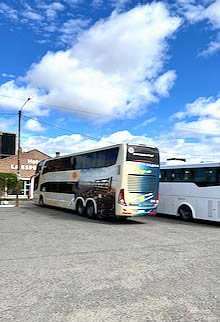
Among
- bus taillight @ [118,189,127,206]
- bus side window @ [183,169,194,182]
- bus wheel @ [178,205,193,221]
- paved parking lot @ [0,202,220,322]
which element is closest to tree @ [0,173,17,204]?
bus wheel @ [178,205,193,221]

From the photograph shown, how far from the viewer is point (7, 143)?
→ 49.8 meters

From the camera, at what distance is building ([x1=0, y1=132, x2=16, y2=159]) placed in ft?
161

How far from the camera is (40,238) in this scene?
37.4ft

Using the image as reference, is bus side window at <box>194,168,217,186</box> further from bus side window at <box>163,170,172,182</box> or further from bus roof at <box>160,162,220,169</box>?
bus side window at <box>163,170,172,182</box>

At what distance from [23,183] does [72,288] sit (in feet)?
129

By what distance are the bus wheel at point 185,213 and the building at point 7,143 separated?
34586 mm

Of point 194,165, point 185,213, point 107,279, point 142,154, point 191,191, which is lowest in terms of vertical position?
point 107,279

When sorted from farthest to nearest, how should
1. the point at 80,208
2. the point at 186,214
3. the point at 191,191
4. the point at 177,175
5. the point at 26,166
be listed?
1. the point at 26,166
2. the point at 80,208
3. the point at 177,175
4. the point at 186,214
5. the point at 191,191

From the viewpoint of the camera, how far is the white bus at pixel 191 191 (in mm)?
17094

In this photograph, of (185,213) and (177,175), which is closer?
(185,213)

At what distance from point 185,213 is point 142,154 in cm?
475

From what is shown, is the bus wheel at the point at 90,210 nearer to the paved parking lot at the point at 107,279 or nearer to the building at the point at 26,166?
the paved parking lot at the point at 107,279

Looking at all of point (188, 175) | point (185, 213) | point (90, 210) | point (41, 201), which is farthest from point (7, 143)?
point (188, 175)

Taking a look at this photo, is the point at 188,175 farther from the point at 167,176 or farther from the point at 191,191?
the point at 167,176
